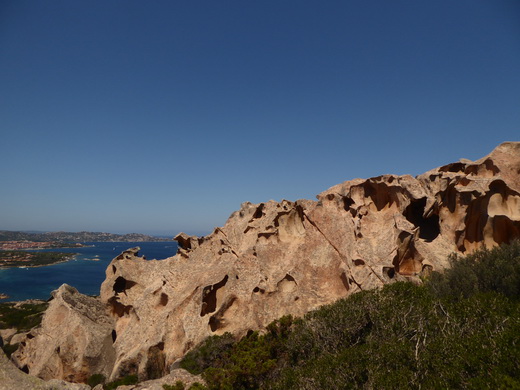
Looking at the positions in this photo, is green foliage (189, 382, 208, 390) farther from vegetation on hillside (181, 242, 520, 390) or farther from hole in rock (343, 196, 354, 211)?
hole in rock (343, 196, 354, 211)

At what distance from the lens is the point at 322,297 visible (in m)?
25.8

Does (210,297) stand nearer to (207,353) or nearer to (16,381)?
(207,353)

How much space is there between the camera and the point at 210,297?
93.2 feet

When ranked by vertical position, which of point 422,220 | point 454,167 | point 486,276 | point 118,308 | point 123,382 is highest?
point 454,167

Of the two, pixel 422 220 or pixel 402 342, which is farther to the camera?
pixel 422 220

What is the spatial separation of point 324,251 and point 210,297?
451 inches

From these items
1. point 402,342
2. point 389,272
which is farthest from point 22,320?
point 402,342

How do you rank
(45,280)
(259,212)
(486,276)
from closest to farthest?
(486,276), (259,212), (45,280)

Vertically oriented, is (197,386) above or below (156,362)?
above

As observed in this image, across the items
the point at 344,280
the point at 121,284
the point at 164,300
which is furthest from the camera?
the point at 121,284

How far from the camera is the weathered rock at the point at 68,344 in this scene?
2906cm

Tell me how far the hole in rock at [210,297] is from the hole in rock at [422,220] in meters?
17.9

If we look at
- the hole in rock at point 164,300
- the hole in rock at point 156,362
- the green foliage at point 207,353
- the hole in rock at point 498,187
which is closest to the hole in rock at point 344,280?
the green foliage at point 207,353

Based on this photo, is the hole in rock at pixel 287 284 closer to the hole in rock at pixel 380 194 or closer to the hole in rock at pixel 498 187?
the hole in rock at pixel 380 194
